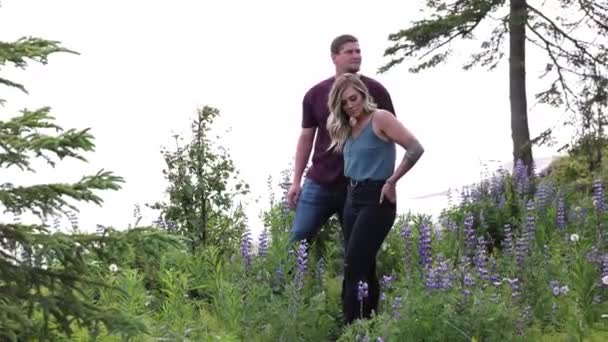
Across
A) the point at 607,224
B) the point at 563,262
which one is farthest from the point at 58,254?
the point at 607,224

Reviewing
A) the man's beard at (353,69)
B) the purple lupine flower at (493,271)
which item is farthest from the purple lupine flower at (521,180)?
the man's beard at (353,69)

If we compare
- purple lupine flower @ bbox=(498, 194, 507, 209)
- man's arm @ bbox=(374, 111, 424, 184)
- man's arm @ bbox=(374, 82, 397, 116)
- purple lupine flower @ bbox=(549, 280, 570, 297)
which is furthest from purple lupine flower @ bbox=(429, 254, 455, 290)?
purple lupine flower @ bbox=(498, 194, 507, 209)

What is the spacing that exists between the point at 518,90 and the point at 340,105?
927 cm

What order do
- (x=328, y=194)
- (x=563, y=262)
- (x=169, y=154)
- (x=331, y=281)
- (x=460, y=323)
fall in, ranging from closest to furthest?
(x=460, y=323) < (x=328, y=194) < (x=563, y=262) < (x=331, y=281) < (x=169, y=154)

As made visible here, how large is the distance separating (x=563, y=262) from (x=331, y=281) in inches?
91.8

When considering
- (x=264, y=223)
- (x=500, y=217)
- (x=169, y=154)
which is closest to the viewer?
(x=169, y=154)

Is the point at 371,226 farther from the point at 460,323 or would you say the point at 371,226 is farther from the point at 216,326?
the point at 216,326

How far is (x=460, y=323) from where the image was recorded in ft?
24.2

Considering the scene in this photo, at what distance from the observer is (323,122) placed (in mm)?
8633

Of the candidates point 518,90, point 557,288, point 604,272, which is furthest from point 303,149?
point 518,90

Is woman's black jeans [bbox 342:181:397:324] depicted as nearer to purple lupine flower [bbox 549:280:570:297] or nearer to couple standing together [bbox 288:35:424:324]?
couple standing together [bbox 288:35:424:324]

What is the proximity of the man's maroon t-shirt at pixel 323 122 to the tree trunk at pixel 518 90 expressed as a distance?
7858 mm

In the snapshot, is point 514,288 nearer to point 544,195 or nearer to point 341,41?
point 341,41

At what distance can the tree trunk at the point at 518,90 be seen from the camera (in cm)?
1608
